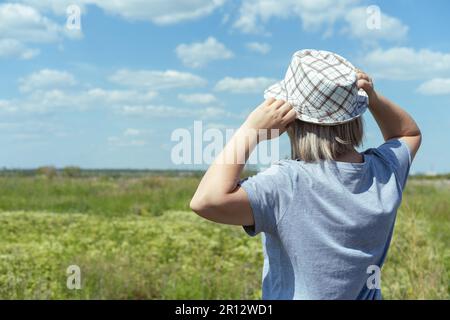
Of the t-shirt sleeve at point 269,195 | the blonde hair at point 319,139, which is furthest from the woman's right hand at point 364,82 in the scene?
the t-shirt sleeve at point 269,195

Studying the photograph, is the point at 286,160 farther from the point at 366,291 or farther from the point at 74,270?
the point at 74,270

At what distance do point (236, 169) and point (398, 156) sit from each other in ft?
1.65

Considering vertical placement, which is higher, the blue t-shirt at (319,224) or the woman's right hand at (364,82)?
the woman's right hand at (364,82)

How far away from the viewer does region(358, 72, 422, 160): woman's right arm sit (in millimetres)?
1556

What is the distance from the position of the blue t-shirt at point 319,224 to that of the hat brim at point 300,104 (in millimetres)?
97

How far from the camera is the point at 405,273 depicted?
4730 millimetres

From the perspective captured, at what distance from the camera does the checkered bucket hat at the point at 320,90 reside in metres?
1.29

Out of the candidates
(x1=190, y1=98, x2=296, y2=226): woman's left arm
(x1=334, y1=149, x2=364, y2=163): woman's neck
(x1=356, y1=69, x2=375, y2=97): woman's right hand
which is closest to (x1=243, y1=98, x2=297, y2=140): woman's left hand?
(x1=190, y1=98, x2=296, y2=226): woman's left arm

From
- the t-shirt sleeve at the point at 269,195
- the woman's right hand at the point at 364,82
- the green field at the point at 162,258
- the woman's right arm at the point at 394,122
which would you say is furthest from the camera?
the green field at the point at 162,258

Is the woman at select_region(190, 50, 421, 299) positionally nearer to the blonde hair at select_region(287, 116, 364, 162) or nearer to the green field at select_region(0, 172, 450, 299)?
the blonde hair at select_region(287, 116, 364, 162)

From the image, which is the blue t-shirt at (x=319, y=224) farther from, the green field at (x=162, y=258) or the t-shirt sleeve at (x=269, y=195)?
the green field at (x=162, y=258)

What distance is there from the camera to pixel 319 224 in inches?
49.9
